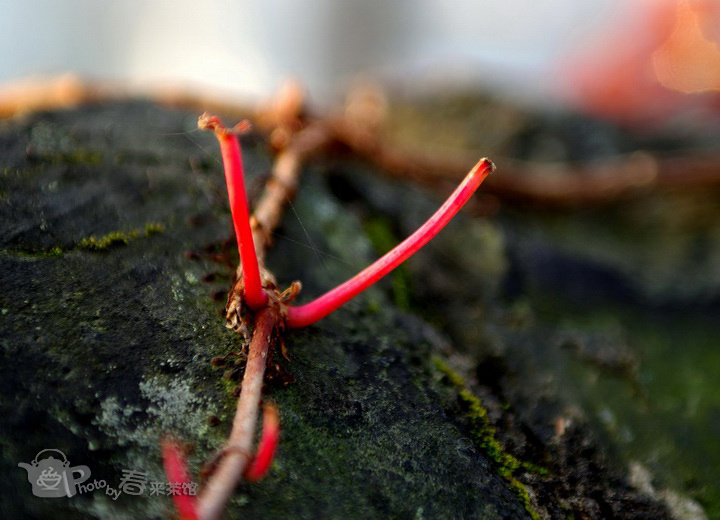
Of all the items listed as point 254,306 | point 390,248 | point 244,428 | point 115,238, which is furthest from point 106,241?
point 390,248

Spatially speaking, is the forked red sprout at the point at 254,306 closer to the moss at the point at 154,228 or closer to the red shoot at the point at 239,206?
the red shoot at the point at 239,206

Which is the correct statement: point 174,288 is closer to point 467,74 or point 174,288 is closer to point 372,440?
point 372,440

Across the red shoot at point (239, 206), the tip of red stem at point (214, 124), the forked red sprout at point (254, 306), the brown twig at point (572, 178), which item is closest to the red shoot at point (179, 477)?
the forked red sprout at point (254, 306)

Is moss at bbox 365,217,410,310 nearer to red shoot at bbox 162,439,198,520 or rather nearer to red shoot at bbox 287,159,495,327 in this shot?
red shoot at bbox 287,159,495,327

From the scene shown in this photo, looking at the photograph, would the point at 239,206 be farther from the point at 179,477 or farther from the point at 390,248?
the point at 390,248

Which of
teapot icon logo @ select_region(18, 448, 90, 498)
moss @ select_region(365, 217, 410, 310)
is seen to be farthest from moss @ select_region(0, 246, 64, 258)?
moss @ select_region(365, 217, 410, 310)

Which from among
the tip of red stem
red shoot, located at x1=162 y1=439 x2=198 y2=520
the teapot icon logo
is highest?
the tip of red stem

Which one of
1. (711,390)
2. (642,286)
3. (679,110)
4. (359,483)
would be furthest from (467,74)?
(359,483)
